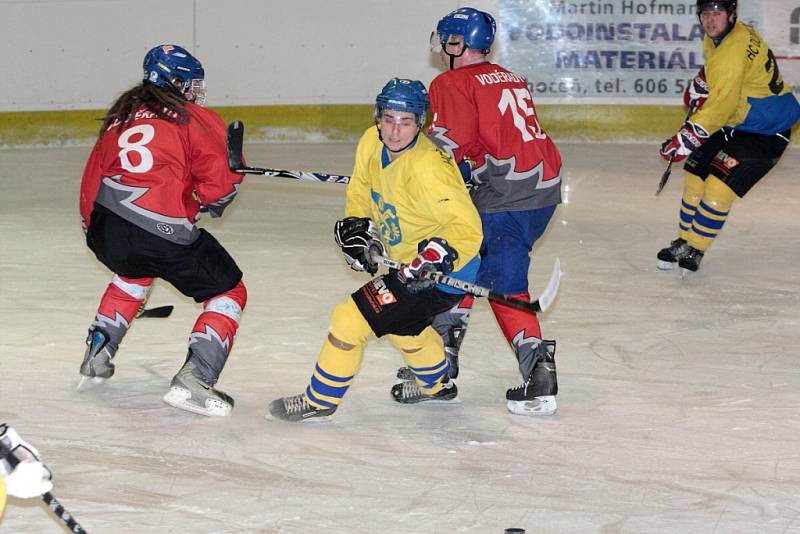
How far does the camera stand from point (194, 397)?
3.52 m

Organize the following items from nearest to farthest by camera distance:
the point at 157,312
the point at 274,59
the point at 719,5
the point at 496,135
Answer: the point at 496,135, the point at 157,312, the point at 719,5, the point at 274,59

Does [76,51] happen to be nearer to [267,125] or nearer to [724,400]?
[267,125]

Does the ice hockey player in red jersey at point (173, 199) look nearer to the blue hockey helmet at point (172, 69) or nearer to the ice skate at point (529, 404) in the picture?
the blue hockey helmet at point (172, 69)

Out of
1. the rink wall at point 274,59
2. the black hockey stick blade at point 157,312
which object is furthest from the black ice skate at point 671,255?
the rink wall at point 274,59

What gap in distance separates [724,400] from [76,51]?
6.39 metres

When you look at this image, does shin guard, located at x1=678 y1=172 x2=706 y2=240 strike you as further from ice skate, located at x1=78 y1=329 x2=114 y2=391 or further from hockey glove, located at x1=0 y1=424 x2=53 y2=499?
hockey glove, located at x1=0 y1=424 x2=53 y2=499

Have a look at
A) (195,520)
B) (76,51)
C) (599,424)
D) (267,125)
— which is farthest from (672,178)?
(195,520)

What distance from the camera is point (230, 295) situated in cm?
367

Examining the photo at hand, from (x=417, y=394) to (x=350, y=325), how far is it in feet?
1.51

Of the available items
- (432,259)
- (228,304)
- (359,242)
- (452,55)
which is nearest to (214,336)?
(228,304)

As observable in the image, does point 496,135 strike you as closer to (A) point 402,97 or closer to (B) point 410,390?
(A) point 402,97

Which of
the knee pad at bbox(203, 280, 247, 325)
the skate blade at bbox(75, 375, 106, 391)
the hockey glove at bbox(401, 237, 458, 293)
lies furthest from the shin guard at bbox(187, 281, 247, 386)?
the hockey glove at bbox(401, 237, 458, 293)

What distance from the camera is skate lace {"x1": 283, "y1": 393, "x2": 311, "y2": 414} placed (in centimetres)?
348

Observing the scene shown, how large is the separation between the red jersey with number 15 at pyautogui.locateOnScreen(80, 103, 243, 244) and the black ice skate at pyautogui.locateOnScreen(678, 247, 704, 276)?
2.54 meters
